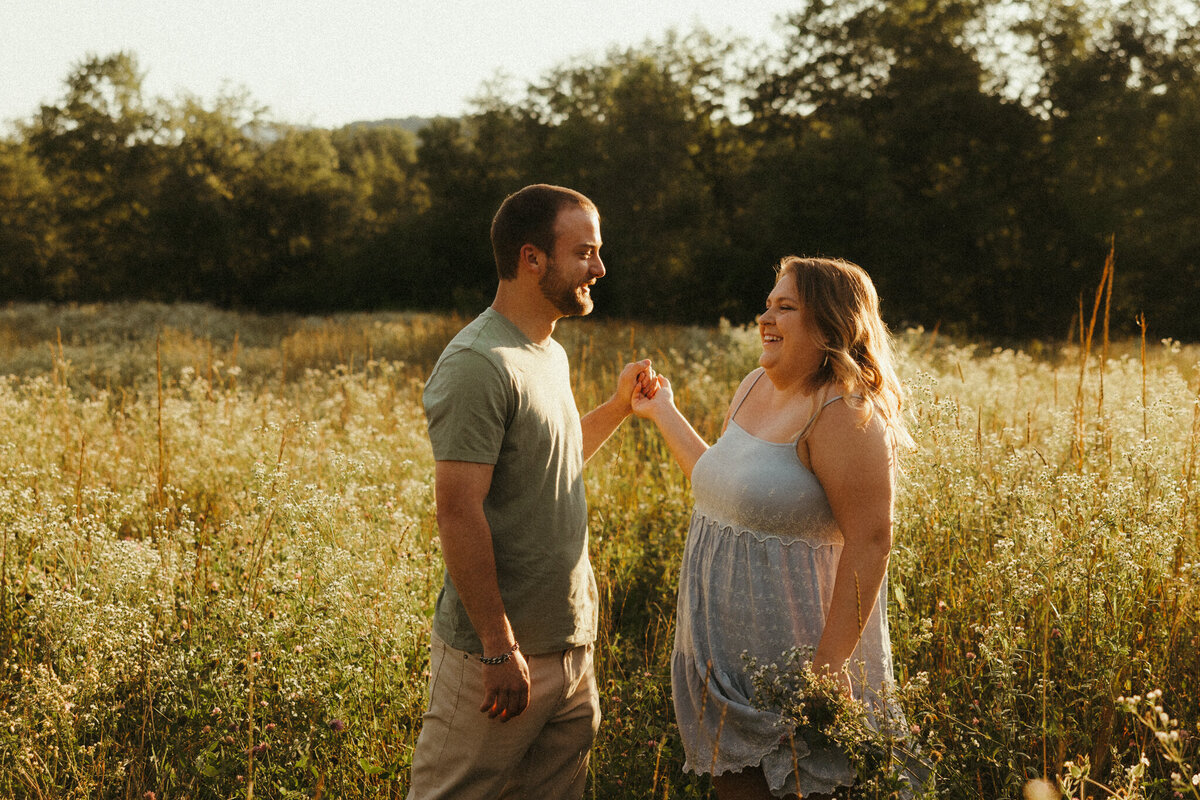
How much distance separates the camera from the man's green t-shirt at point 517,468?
243cm

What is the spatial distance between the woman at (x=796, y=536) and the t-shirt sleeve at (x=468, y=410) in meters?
0.83

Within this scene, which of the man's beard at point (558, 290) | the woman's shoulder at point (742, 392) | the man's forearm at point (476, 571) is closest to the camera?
the man's forearm at point (476, 571)

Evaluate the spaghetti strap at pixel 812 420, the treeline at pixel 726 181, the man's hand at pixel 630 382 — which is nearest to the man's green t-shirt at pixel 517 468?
the man's hand at pixel 630 382

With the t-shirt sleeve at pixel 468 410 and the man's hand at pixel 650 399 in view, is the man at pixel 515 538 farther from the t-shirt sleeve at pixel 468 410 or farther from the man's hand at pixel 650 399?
the man's hand at pixel 650 399

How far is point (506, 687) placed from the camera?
243cm

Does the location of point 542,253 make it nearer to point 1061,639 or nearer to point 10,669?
point 1061,639

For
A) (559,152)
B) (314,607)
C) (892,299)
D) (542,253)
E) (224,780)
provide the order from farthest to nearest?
(559,152), (892,299), (314,607), (224,780), (542,253)

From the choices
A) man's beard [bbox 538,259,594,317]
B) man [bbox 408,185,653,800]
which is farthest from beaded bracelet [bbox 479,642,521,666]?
man's beard [bbox 538,259,594,317]

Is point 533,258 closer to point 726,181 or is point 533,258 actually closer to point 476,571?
point 476,571

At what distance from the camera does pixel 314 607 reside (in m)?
3.59

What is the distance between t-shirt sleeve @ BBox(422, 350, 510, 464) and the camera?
239cm

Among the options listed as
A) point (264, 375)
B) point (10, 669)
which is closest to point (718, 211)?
point (264, 375)

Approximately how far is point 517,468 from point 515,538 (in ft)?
0.75

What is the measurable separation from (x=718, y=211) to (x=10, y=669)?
3376 centimetres
